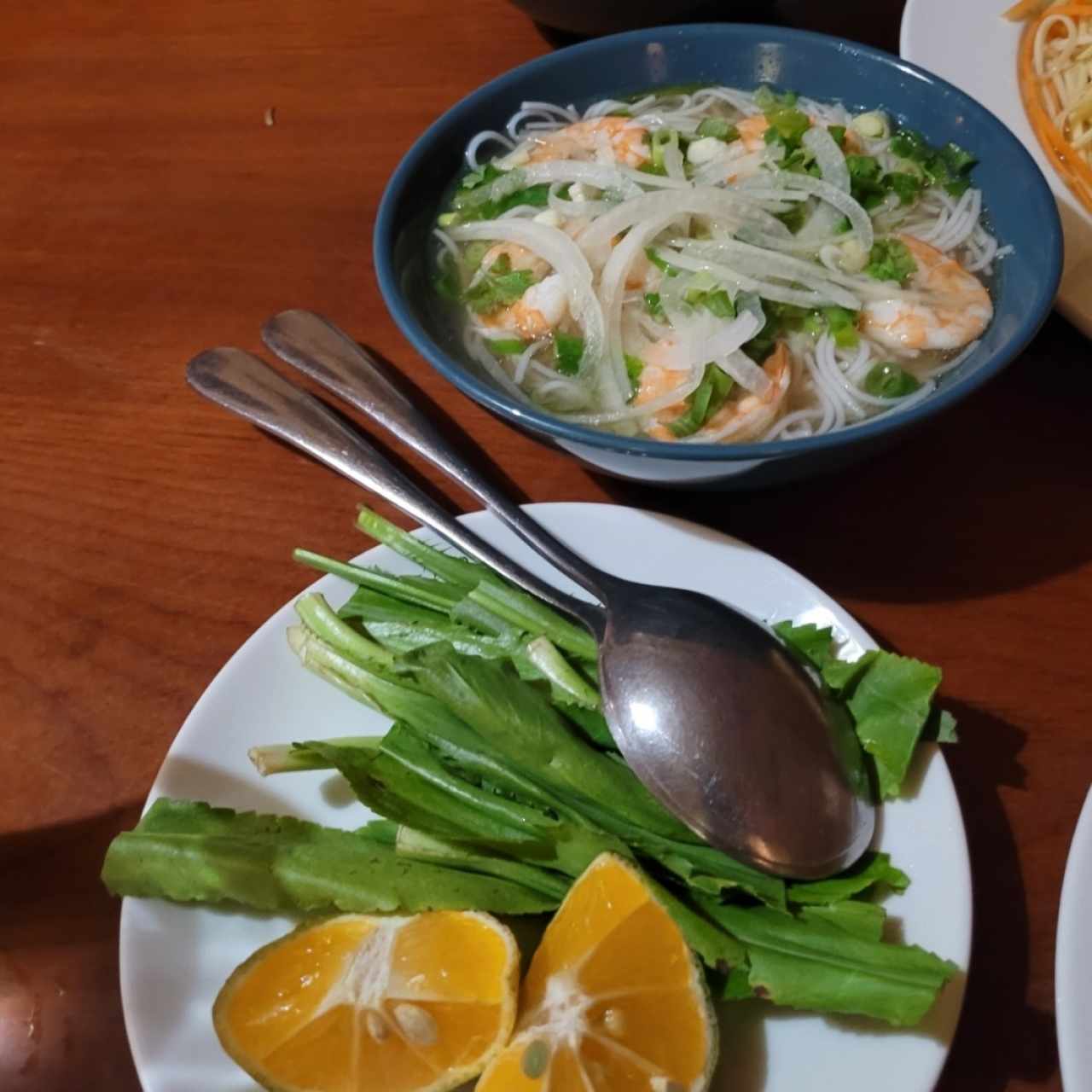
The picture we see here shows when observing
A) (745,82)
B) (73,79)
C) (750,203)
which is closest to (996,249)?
(750,203)

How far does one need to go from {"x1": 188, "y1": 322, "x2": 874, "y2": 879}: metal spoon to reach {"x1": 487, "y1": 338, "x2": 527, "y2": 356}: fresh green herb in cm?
13

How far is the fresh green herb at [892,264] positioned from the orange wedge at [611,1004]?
1.95ft

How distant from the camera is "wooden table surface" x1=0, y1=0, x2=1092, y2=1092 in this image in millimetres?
737

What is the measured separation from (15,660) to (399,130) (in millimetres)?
826

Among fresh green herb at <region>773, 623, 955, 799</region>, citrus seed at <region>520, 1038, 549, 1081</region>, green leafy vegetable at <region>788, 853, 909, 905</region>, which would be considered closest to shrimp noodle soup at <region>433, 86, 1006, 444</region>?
fresh green herb at <region>773, 623, 955, 799</region>

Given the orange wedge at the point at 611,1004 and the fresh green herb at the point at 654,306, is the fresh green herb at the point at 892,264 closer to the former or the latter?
the fresh green herb at the point at 654,306

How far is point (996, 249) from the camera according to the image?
0.92 metres

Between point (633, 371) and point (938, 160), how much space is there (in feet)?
1.29

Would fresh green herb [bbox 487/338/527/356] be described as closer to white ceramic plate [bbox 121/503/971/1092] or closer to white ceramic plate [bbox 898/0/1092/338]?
white ceramic plate [bbox 121/503/971/1092]

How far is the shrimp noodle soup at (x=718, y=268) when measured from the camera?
87 cm

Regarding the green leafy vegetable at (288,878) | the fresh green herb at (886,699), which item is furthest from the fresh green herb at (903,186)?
the green leafy vegetable at (288,878)

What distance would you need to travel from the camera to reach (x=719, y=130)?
1.01m

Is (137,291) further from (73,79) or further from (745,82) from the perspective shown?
(745,82)

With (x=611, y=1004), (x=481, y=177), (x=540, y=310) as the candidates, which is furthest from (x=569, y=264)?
(x=611, y=1004)
